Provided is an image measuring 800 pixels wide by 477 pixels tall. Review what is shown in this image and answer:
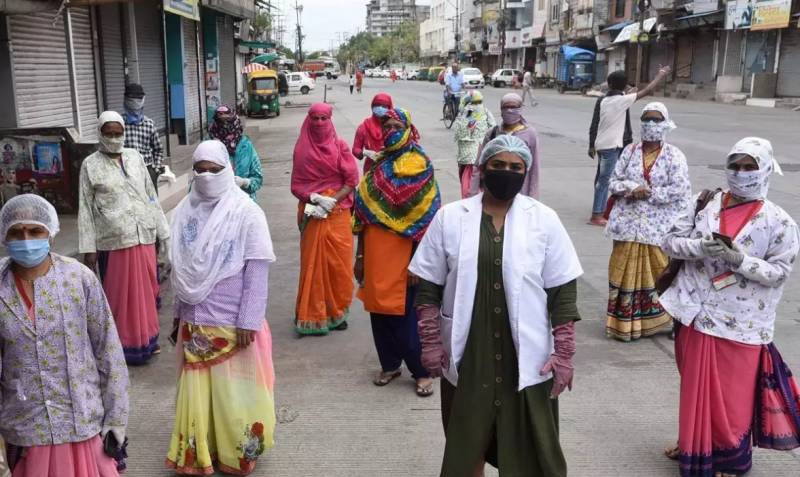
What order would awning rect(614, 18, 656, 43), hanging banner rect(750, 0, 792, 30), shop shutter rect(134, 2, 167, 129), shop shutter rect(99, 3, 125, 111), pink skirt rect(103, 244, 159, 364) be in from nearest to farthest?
pink skirt rect(103, 244, 159, 364), shop shutter rect(99, 3, 125, 111), shop shutter rect(134, 2, 167, 129), hanging banner rect(750, 0, 792, 30), awning rect(614, 18, 656, 43)

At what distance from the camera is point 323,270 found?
563 cm

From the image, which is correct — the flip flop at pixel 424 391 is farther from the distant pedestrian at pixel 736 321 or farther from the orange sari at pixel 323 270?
the distant pedestrian at pixel 736 321

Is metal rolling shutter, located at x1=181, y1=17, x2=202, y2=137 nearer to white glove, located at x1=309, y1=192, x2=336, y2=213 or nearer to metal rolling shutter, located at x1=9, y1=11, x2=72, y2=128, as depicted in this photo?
metal rolling shutter, located at x1=9, y1=11, x2=72, y2=128

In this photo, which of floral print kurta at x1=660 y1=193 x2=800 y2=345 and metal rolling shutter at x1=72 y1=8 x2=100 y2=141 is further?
metal rolling shutter at x1=72 y1=8 x2=100 y2=141

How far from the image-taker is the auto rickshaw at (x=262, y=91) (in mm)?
27234

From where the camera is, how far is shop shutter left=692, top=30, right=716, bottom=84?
3631cm

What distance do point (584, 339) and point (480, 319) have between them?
2982 millimetres

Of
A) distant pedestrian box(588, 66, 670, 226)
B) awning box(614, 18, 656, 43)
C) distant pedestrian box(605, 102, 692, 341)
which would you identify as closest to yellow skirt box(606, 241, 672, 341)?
distant pedestrian box(605, 102, 692, 341)

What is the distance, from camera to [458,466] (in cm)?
291

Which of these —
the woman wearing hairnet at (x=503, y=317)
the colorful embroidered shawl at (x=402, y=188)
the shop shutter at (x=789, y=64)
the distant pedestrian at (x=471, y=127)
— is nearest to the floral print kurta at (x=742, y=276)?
the woman wearing hairnet at (x=503, y=317)

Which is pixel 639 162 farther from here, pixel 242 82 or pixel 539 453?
pixel 242 82

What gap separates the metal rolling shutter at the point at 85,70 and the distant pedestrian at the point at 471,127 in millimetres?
5891

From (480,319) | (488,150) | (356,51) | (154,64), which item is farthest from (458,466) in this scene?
(356,51)

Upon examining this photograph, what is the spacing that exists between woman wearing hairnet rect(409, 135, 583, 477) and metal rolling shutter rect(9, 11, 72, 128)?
7868 millimetres
